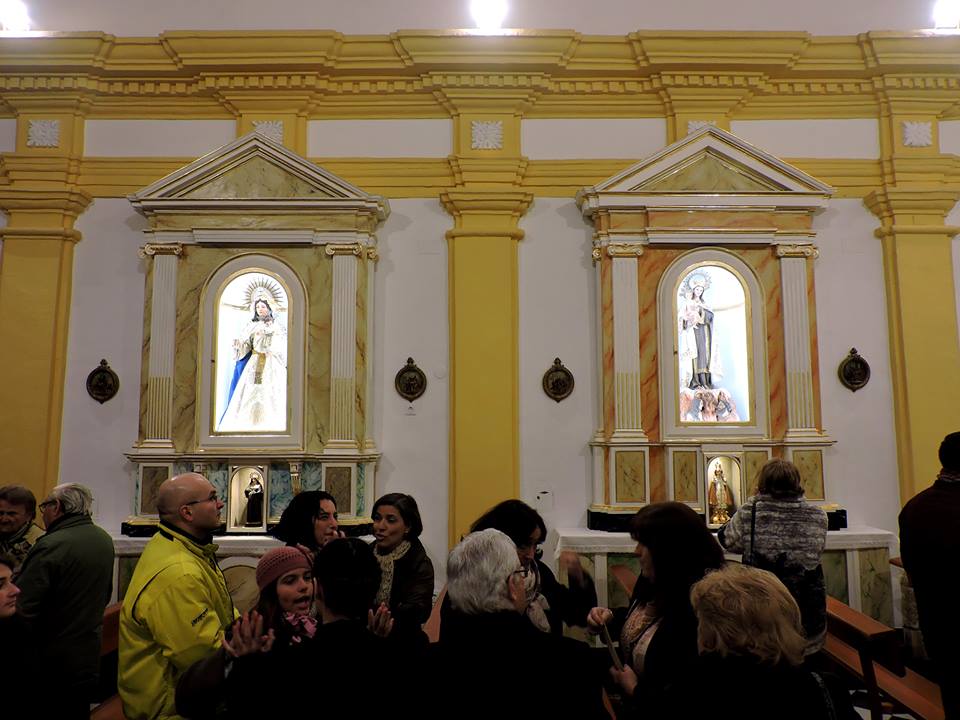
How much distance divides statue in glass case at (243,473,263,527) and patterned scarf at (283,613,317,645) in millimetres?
4174

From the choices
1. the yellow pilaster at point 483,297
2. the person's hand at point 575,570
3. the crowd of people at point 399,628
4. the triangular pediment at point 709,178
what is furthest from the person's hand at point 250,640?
the triangular pediment at point 709,178

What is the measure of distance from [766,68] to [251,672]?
7012 mm

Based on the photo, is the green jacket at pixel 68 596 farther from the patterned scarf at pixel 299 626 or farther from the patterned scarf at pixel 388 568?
the patterned scarf at pixel 299 626

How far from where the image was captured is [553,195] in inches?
273

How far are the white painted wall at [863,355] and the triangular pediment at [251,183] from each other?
4350 millimetres

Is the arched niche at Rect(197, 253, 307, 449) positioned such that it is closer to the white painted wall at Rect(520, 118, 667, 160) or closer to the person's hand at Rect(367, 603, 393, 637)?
the white painted wall at Rect(520, 118, 667, 160)

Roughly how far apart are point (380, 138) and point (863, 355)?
16.7ft

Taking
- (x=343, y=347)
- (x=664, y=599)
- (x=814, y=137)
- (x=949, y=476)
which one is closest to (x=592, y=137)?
(x=814, y=137)

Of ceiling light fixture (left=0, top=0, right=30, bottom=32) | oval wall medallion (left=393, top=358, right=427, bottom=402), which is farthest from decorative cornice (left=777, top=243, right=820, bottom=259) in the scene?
ceiling light fixture (left=0, top=0, right=30, bottom=32)

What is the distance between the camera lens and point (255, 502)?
645 cm

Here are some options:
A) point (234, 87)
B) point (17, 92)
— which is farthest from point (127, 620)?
point (17, 92)

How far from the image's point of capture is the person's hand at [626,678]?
8.29 feet

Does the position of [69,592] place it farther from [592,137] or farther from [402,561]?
[592,137]

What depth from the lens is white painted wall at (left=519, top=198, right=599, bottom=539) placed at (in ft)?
21.8
